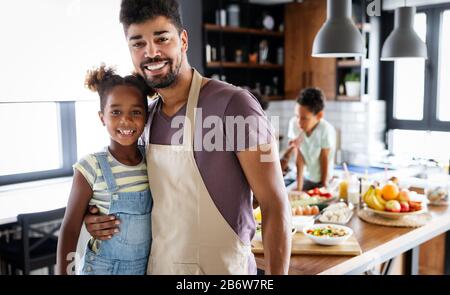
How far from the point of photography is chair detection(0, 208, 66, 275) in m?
2.16

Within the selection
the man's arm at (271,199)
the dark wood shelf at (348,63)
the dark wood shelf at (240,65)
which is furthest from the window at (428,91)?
the man's arm at (271,199)

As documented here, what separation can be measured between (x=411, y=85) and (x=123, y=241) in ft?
7.62

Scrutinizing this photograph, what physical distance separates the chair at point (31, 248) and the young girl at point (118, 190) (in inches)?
47.6

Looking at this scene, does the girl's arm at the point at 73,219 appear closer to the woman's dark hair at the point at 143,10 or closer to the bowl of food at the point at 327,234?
the woman's dark hair at the point at 143,10

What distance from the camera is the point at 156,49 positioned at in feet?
3.08

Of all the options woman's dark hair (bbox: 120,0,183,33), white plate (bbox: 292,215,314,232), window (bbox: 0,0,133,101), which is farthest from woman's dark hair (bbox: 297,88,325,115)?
woman's dark hair (bbox: 120,0,183,33)

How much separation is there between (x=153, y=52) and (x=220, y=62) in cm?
254

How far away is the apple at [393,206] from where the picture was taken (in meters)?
1.79

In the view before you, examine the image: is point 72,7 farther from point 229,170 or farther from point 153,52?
point 229,170

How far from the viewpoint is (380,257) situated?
4.96 ft

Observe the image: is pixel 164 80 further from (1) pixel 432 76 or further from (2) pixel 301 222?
(1) pixel 432 76

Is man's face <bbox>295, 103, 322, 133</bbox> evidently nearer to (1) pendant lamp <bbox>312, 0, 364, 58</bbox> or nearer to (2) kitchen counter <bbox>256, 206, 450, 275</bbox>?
(1) pendant lamp <bbox>312, 0, 364, 58</bbox>

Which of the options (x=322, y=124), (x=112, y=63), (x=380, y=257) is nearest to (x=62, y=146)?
(x=112, y=63)

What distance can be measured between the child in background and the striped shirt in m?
1.52
